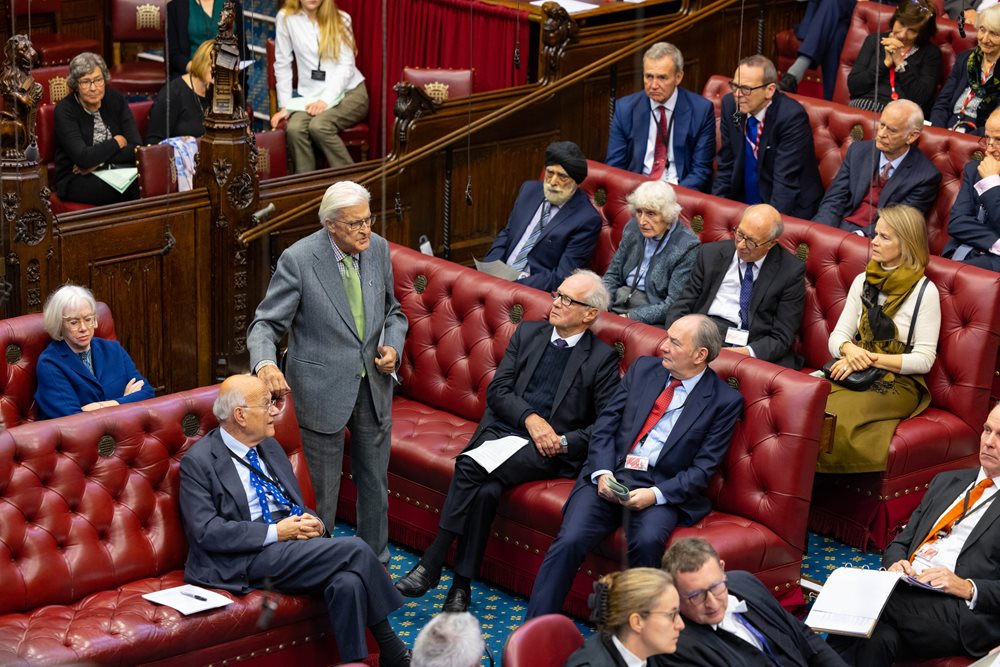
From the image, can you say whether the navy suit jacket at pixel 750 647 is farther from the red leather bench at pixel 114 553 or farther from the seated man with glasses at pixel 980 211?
the seated man with glasses at pixel 980 211

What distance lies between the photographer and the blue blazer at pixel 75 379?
5387 mm

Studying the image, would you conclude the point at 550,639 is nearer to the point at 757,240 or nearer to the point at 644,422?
the point at 644,422

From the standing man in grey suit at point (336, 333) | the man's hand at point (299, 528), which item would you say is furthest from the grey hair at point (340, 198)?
the man's hand at point (299, 528)

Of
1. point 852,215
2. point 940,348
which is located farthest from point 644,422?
point 852,215

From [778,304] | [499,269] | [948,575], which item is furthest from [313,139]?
[948,575]

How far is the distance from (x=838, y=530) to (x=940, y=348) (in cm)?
79

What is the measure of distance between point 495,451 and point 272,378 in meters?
0.93

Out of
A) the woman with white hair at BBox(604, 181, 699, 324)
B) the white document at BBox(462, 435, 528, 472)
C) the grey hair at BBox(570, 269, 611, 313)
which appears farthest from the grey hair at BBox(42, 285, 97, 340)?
the woman with white hair at BBox(604, 181, 699, 324)

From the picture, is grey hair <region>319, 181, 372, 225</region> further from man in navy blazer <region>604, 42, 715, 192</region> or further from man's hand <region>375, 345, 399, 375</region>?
man in navy blazer <region>604, 42, 715, 192</region>

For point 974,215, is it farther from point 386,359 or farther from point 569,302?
point 386,359

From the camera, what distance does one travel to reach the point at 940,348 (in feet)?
19.1

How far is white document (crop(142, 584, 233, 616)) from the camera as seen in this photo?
4.46 meters

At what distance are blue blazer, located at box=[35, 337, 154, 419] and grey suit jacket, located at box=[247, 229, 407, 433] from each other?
75 cm

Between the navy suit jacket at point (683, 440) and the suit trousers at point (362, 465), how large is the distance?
0.69 meters
